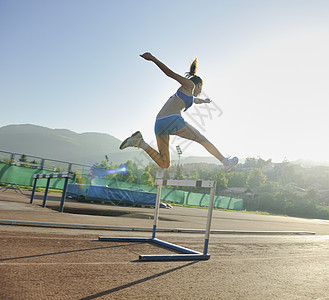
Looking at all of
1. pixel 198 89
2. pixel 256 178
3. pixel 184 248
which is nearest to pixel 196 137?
pixel 198 89

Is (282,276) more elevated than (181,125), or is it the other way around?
(181,125)

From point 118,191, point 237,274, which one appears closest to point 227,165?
point 237,274

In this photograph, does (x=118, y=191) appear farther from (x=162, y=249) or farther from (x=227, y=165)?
(x=227, y=165)

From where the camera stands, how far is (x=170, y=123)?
3920mm

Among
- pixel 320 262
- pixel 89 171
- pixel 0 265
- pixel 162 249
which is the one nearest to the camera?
pixel 0 265

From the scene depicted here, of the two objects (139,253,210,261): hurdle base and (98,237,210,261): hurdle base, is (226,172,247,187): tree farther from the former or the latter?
(139,253,210,261): hurdle base

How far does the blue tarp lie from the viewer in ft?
62.8

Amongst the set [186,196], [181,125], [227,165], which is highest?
[181,125]

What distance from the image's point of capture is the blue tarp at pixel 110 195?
19.1m

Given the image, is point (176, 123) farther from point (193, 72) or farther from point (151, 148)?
point (193, 72)

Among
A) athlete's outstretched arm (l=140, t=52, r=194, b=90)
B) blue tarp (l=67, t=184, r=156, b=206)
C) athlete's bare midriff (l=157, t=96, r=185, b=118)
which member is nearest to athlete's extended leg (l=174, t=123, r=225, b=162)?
athlete's bare midriff (l=157, t=96, r=185, b=118)

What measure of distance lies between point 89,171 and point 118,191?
32.5ft

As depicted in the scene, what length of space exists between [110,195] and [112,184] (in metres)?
6.46

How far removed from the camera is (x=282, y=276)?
12.8 feet
